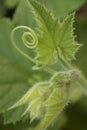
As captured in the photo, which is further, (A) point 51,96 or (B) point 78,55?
(B) point 78,55

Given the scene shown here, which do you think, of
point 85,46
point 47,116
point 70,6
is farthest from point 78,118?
point 47,116

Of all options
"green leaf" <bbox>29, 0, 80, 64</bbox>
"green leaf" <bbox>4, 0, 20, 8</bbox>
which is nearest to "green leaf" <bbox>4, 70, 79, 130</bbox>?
"green leaf" <bbox>29, 0, 80, 64</bbox>

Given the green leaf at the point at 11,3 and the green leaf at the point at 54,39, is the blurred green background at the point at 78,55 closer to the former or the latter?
the green leaf at the point at 11,3

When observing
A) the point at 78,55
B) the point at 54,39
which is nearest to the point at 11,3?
the point at 78,55

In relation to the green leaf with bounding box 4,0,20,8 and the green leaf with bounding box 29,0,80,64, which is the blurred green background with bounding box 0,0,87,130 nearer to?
the green leaf with bounding box 4,0,20,8

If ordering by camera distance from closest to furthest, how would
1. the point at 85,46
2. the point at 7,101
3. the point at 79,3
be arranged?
1. the point at 7,101
2. the point at 79,3
3. the point at 85,46

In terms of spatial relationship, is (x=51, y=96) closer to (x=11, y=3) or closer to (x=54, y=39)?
(x=54, y=39)

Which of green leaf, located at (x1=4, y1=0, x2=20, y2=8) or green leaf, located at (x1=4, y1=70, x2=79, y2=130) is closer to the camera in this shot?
green leaf, located at (x1=4, y1=70, x2=79, y2=130)

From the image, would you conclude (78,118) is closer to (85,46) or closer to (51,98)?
(85,46)

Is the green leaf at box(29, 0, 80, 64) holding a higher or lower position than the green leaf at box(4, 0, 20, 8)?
lower
